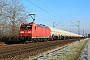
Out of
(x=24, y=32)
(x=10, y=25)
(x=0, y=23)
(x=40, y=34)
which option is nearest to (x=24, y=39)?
(x=24, y=32)

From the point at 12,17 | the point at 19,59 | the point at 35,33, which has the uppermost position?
the point at 12,17

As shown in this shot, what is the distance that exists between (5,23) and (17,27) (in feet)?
23.2

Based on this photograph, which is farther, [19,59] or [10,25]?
[10,25]

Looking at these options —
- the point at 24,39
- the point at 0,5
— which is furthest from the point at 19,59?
the point at 0,5

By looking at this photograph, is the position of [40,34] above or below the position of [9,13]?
below

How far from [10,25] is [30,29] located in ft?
66.0

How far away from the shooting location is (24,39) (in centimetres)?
3756

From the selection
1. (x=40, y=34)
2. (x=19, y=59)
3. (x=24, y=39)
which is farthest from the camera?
(x=40, y=34)

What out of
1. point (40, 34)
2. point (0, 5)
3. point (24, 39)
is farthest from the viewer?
point (0, 5)

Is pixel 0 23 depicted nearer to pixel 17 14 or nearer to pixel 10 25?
pixel 10 25

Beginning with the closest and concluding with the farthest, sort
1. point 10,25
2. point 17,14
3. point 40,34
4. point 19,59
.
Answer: point 19,59 < point 40,34 < point 10,25 < point 17,14

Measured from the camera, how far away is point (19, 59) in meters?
14.6

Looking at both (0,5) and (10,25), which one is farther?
(10,25)

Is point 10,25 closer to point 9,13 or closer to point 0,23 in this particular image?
point 9,13
